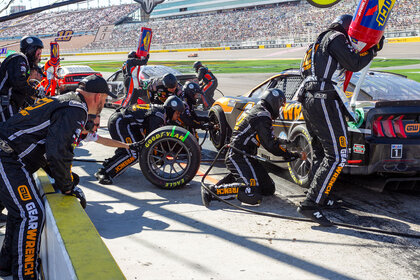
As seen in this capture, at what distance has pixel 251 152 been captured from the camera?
5.74 m

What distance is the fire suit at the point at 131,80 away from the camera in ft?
36.2

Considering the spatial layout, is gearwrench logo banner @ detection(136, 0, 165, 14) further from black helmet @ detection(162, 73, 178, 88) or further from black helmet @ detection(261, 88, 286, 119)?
black helmet @ detection(261, 88, 286, 119)

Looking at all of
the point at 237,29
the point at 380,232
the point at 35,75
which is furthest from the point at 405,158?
the point at 237,29

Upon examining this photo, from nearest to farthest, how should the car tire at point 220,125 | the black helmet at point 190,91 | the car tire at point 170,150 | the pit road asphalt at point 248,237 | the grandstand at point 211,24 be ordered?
the pit road asphalt at point 248,237 → the car tire at point 170,150 → the car tire at point 220,125 → the black helmet at point 190,91 → the grandstand at point 211,24

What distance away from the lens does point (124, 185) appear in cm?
632

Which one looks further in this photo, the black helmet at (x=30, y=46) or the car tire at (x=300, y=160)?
the black helmet at (x=30, y=46)

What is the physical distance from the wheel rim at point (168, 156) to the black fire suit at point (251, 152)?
2.02 ft

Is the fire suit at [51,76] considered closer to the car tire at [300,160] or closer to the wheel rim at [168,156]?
the wheel rim at [168,156]

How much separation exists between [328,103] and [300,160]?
1235mm

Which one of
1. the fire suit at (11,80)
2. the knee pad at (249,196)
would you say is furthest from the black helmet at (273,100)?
the fire suit at (11,80)

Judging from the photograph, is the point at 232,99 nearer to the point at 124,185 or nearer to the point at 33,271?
the point at 124,185

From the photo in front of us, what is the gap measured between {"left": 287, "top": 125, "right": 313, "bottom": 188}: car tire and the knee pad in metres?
0.63

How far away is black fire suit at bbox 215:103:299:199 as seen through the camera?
17.7 ft

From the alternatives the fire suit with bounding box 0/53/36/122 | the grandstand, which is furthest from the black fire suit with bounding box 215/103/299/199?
the grandstand
